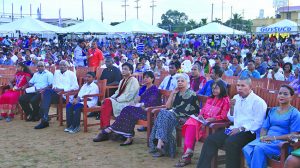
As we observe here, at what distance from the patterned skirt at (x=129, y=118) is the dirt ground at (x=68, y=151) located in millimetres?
233

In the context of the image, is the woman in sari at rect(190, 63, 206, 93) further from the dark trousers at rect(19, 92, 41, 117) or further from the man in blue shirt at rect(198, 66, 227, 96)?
the dark trousers at rect(19, 92, 41, 117)

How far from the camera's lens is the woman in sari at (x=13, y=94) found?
28.9 feet

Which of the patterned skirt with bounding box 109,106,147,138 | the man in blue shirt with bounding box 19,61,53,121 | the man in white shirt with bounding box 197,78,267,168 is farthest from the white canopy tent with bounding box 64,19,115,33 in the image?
the man in white shirt with bounding box 197,78,267,168

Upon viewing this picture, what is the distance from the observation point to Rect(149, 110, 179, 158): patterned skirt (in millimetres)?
5766

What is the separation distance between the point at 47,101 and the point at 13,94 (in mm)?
1256

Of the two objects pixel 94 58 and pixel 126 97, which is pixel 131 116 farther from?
pixel 94 58

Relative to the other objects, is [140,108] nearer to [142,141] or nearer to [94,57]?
[142,141]

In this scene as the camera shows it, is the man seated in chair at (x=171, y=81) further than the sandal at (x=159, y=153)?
Yes

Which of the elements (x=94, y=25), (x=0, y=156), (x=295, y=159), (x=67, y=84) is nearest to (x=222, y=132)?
(x=295, y=159)

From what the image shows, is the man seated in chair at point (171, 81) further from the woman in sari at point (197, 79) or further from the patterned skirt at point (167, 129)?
the patterned skirt at point (167, 129)

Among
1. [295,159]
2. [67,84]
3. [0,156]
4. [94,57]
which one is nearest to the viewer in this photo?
[295,159]

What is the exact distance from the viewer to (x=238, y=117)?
5031 mm

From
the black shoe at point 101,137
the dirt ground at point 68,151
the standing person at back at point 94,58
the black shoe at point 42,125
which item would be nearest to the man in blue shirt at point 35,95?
the black shoe at point 42,125

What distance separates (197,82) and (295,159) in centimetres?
388
